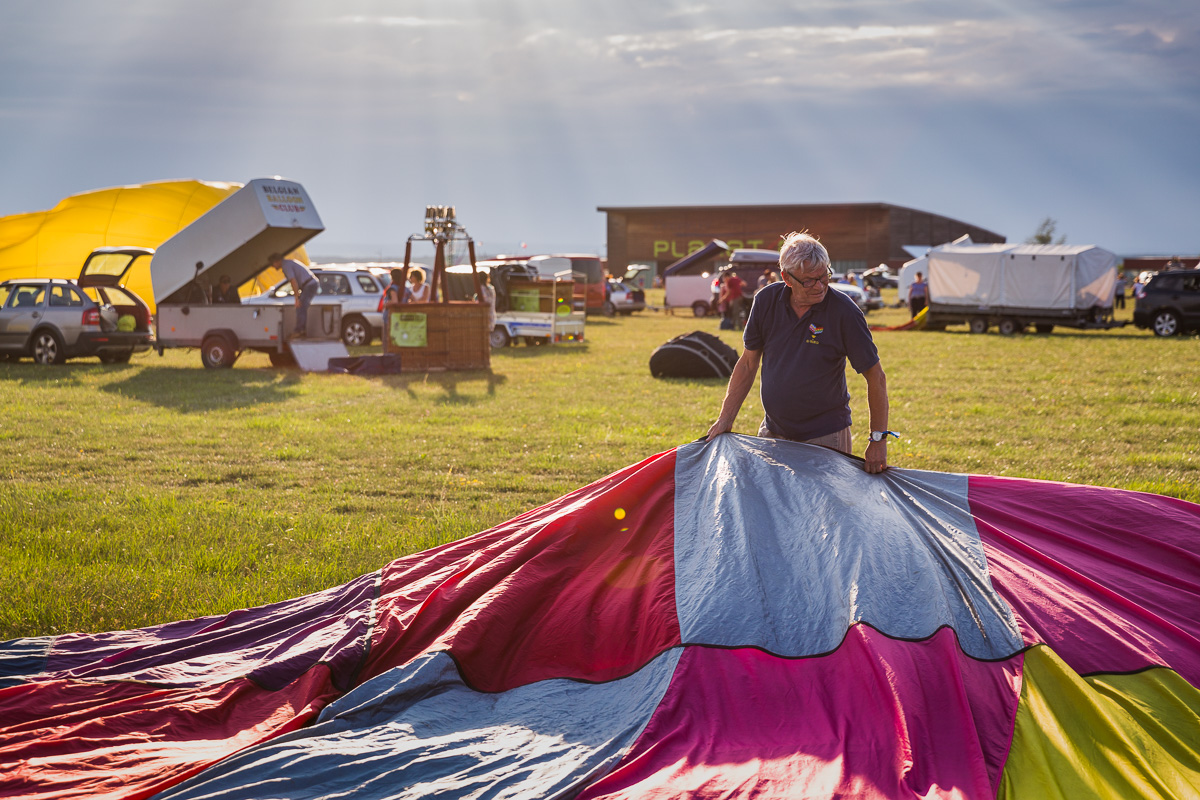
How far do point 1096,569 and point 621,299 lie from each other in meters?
37.0

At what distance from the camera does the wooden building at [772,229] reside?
70688 millimetres

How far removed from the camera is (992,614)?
361 cm

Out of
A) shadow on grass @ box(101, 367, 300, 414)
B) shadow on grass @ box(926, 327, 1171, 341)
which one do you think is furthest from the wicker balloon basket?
shadow on grass @ box(926, 327, 1171, 341)

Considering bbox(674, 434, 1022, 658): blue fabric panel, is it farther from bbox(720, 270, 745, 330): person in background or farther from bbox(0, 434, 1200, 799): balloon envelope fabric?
bbox(720, 270, 745, 330): person in background

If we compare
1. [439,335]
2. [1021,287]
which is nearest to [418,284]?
[439,335]

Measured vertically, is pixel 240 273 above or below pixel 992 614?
above

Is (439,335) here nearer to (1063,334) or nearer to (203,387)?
(203,387)

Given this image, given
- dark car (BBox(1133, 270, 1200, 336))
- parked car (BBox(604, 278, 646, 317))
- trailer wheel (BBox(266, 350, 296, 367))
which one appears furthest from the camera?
parked car (BBox(604, 278, 646, 317))

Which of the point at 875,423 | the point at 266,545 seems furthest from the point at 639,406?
the point at 875,423

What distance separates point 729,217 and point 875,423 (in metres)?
70.1

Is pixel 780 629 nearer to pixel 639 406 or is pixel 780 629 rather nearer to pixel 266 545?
pixel 266 545

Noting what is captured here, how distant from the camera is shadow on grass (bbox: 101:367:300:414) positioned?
12930 mm

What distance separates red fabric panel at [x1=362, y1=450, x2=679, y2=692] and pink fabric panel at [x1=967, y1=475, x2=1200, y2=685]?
1.40m

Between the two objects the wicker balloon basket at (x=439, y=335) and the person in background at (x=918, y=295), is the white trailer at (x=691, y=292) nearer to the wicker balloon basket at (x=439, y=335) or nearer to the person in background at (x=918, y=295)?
the person in background at (x=918, y=295)
